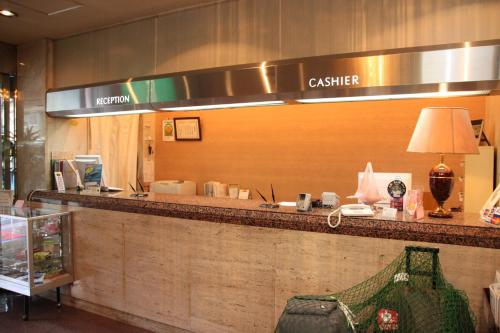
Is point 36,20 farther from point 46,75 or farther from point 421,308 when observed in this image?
point 421,308

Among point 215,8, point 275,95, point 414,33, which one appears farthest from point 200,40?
point 414,33

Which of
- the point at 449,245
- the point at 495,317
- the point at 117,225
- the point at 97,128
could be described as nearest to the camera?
the point at 495,317

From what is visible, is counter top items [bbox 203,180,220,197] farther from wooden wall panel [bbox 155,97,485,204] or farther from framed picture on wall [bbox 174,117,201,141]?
framed picture on wall [bbox 174,117,201,141]

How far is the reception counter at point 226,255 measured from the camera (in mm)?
2312

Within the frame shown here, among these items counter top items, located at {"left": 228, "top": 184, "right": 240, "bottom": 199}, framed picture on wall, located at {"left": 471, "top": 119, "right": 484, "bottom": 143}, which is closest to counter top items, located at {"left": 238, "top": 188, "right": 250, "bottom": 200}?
counter top items, located at {"left": 228, "top": 184, "right": 240, "bottom": 199}

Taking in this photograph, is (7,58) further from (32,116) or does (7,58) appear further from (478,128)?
(478,128)

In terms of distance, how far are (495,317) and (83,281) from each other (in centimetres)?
342

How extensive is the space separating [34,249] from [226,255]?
2.08 meters

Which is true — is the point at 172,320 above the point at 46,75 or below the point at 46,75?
below

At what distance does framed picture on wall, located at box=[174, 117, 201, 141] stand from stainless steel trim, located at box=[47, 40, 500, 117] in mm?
2164

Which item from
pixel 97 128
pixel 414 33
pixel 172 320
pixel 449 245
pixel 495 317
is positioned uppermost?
pixel 414 33

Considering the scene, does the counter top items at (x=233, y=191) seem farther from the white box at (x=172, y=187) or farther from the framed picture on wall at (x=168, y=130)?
the framed picture on wall at (x=168, y=130)

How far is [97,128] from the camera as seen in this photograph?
16.0 ft

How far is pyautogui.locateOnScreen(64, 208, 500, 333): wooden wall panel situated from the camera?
2.47m
